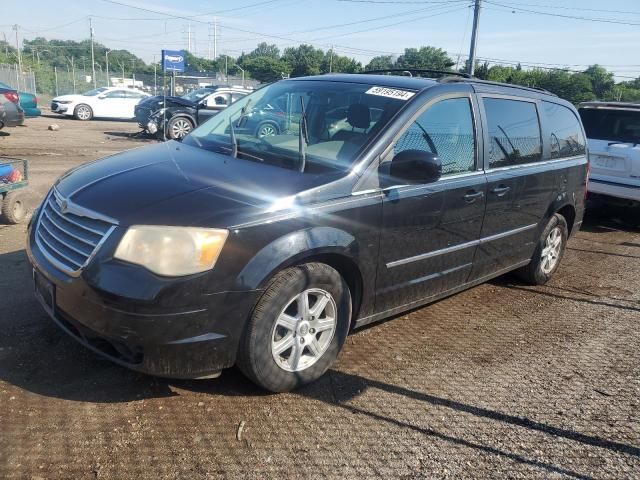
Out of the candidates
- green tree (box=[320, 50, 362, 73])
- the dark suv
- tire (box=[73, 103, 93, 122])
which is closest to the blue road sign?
the dark suv

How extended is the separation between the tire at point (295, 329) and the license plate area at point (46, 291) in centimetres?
107

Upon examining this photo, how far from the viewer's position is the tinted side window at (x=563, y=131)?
5156mm

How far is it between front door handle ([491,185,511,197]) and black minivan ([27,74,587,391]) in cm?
2

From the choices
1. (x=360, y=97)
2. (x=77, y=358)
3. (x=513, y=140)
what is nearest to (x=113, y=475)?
(x=77, y=358)

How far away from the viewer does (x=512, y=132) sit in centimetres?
458

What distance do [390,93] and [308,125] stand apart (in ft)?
2.03

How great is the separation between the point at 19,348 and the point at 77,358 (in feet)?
1.32

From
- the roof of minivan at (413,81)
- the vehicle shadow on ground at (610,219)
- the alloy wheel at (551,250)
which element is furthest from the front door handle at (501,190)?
the vehicle shadow on ground at (610,219)

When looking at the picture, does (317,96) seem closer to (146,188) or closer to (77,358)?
(146,188)

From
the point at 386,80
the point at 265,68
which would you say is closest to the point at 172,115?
the point at 386,80

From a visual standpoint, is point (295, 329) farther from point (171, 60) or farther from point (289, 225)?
point (171, 60)

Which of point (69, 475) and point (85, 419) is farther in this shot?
point (85, 419)

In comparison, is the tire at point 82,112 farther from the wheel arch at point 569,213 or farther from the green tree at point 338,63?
the green tree at point 338,63

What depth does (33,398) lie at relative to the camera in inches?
117
